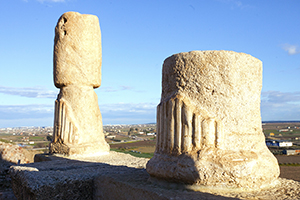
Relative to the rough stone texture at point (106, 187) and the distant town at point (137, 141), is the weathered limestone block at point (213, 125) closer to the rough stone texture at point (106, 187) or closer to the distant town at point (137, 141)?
the rough stone texture at point (106, 187)

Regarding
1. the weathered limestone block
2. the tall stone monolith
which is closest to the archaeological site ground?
the weathered limestone block

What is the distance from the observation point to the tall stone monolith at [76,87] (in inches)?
302

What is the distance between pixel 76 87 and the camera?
7.87 metres

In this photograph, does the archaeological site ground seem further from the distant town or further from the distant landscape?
the distant town

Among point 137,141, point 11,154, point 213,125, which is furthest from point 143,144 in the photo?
point 213,125

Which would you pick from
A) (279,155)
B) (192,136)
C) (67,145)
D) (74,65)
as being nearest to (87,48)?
(74,65)

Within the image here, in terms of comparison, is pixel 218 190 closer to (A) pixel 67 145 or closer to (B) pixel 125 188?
(B) pixel 125 188

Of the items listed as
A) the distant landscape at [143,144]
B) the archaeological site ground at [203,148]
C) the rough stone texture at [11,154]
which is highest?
the archaeological site ground at [203,148]

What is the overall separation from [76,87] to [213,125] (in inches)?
207

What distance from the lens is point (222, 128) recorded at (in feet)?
11.4

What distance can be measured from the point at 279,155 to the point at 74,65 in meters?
24.4

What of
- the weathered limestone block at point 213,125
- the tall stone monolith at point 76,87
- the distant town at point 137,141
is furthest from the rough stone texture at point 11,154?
the weathered limestone block at point 213,125

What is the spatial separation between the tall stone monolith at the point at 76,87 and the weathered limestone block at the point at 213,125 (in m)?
4.44

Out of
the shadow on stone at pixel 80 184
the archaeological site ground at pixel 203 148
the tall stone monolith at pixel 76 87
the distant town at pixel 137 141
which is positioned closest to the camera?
the archaeological site ground at pixel 203 148
